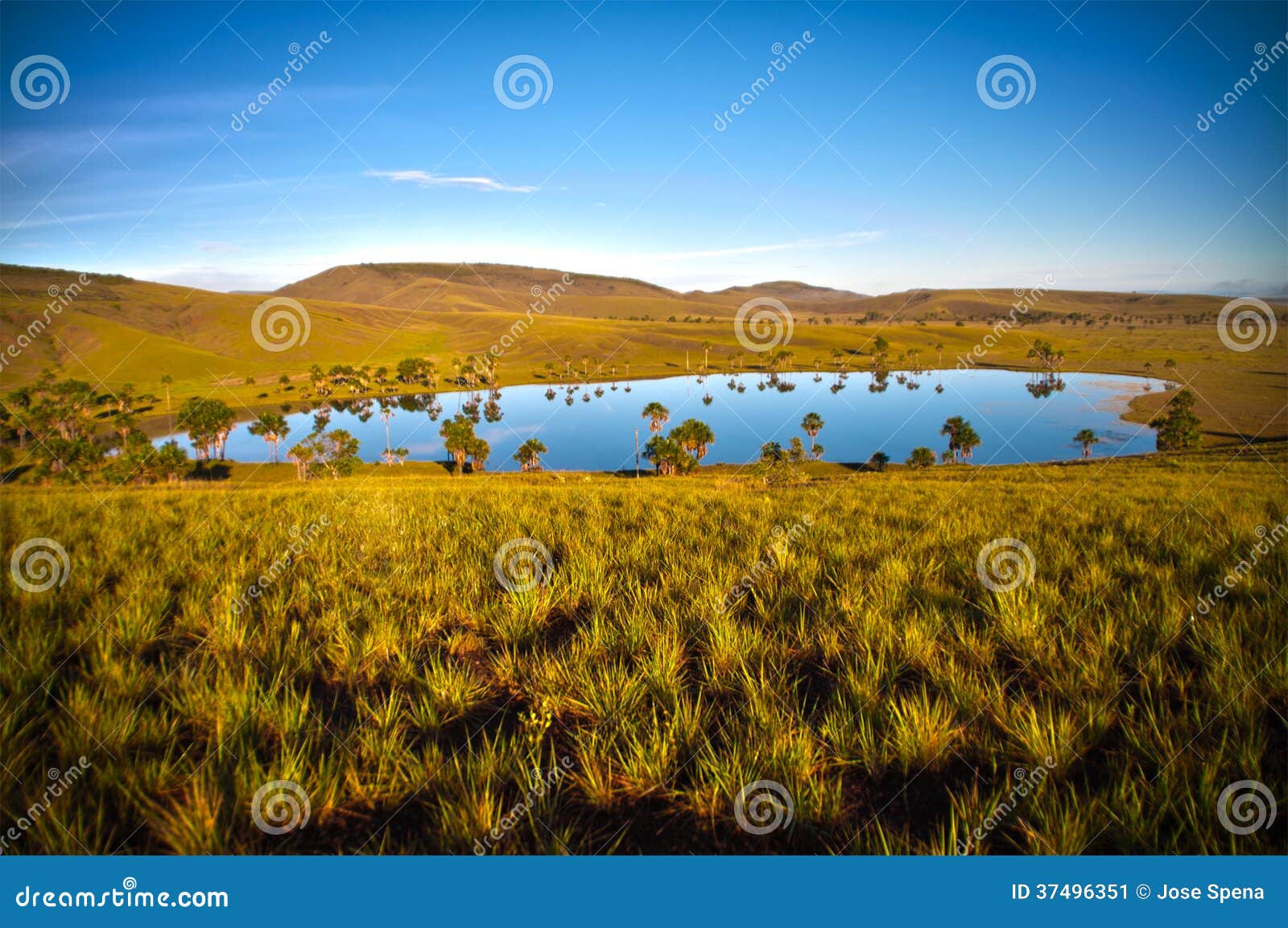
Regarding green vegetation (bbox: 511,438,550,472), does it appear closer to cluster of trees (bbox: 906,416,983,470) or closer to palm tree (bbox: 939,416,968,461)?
cluster of trees (bbox: 906,416,983,470)

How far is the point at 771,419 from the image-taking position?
14750 cm

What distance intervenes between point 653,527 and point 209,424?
12550 cm

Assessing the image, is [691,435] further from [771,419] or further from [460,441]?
[771,419]

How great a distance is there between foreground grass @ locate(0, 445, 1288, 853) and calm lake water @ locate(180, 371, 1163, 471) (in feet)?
331

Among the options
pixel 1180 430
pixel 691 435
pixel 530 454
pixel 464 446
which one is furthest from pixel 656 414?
pixel 1180 430

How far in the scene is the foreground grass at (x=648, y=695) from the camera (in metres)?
2.82

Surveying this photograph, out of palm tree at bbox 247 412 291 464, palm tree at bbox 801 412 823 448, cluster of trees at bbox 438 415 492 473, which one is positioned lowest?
cluster of trees at bbox 438 415 492 473

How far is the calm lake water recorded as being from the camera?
112125mm

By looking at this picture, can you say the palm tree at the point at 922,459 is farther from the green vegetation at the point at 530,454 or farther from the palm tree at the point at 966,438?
the green vegetation at the point at 530,454

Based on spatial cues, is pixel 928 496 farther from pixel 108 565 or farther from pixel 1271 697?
pixel 108 565

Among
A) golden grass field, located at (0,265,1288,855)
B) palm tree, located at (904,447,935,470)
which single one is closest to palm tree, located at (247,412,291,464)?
palm tree, located at (904,447,935,470)

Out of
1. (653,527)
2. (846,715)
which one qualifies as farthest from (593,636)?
(653,527)

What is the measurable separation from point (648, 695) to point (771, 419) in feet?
488

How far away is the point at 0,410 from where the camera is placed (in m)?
96.9
